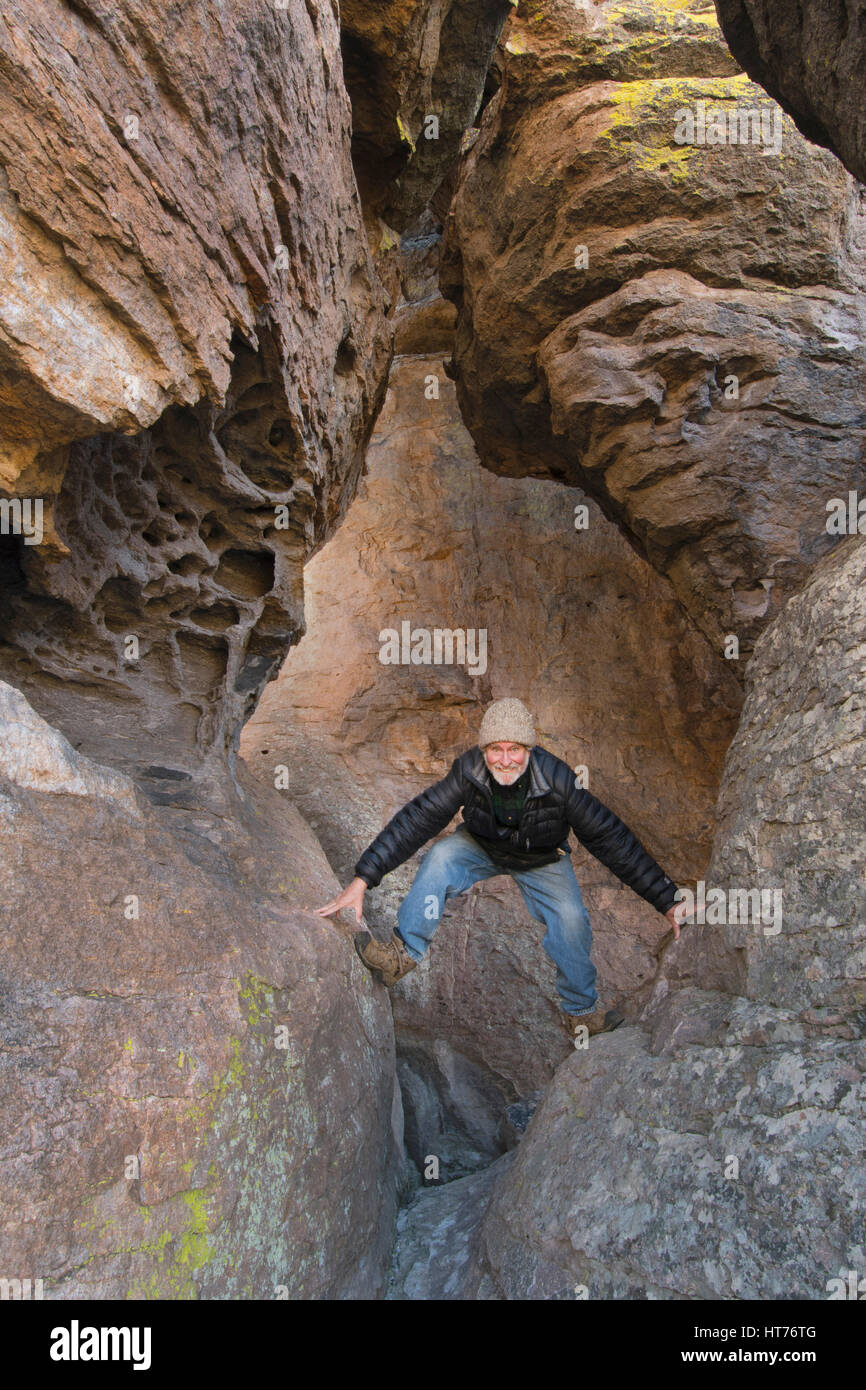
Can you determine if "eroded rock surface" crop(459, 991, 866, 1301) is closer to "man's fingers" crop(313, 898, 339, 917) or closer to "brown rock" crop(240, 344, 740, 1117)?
"man's fingers" crop(313, 898, 339, 917)

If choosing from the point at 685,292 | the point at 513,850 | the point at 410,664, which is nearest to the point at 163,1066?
the point at 513,850

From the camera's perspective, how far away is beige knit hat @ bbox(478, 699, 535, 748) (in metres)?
4.42

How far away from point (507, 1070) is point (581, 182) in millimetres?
6174

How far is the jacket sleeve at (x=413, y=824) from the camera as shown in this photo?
461 cm

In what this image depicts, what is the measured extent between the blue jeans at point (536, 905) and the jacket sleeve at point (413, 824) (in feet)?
0.62

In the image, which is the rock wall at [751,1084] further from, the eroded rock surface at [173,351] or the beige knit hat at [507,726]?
the eroded rock surface at [173,351]

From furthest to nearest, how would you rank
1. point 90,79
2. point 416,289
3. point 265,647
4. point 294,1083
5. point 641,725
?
point 416,289 < point 641,725 < point 265,647 < point 294,1083 < point 90,79

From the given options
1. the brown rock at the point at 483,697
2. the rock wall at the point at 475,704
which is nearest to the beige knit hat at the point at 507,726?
the rock wall at the point at 475,704

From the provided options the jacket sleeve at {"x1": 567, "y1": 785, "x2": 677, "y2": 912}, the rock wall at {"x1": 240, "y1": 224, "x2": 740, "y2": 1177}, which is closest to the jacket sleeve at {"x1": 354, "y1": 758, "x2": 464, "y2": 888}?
the jacket sleeve at {"x1": 567, "y1": 785, "x2": 677, "y2": 912}

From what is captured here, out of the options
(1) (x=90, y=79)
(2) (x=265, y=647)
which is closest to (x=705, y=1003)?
(2) (x=265, y=647)

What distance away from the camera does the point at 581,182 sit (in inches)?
Result: 241

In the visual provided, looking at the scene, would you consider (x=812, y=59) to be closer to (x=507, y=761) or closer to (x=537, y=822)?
(x=507, y=761)

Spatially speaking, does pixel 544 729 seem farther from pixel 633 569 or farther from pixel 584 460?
pixel 584 460

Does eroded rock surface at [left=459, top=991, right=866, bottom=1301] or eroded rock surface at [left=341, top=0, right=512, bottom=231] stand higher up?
eroded rock surface at [left=341, top=0, right=512, bottom=231]
